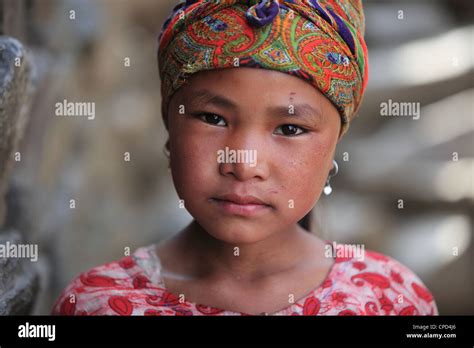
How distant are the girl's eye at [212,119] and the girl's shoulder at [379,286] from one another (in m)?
0.51

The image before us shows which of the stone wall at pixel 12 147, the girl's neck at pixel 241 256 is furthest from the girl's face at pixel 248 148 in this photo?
the stone wall at pixel 12 147

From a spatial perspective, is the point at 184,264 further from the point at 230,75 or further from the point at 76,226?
the point at 76,226

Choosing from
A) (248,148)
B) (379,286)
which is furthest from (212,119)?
(379,286)

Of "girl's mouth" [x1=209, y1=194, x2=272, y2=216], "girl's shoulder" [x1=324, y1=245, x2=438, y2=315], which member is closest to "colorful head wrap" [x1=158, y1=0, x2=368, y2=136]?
"girl's mouth" [x1=209, y1=194, x2=272, y2=216]

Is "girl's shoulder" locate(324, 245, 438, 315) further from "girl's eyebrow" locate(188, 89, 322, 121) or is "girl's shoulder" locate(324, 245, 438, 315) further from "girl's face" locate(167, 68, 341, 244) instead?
"girl's eyebrow" locate(188, 89, 322, 121)

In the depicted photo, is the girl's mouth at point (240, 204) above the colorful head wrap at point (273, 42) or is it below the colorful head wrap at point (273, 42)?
below

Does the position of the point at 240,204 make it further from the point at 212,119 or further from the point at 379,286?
the point at 379,286

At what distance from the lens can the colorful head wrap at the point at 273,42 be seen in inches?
59.8

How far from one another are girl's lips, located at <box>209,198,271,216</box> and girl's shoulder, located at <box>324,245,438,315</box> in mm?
349

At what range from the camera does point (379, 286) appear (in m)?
1.84

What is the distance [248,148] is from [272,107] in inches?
3.9

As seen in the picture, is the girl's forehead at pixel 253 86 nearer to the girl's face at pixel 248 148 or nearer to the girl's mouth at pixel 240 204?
the girl's face at pixel 248 148

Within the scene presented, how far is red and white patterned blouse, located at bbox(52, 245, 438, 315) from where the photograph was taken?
5.49 ft
